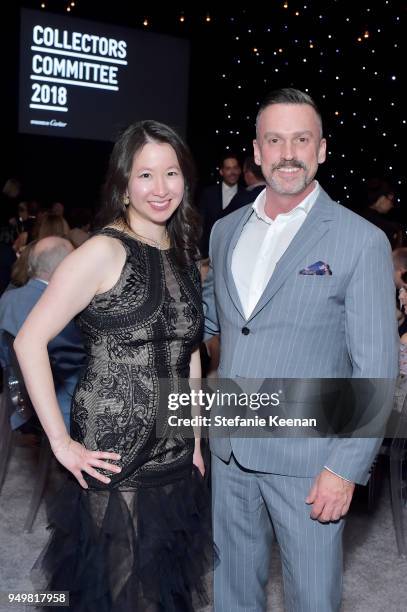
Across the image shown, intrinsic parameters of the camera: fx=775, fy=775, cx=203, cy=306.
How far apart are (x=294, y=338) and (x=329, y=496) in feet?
1.25

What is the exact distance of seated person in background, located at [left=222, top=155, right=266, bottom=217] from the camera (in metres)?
5.18

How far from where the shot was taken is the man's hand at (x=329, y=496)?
1825 mm

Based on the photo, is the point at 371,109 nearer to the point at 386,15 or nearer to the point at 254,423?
the point at 386,15

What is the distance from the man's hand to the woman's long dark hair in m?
0.66

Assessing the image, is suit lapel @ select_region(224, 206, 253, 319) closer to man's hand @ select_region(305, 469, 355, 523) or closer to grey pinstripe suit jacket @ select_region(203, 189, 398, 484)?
grey pinstripe suit jacket @ select_region(203, 189, 398, 484)

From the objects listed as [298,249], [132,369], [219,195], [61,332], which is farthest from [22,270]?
[219,195]

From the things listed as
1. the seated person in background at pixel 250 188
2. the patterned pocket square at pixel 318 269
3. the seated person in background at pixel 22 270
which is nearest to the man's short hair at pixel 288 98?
the patterned pocket square at pixel 318 269

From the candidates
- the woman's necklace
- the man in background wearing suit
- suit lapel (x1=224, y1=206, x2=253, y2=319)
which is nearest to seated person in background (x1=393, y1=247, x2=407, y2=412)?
suit lapel (x1=224, y1=206, x2=253, y2=319)

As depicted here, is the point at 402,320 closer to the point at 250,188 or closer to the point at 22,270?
the point at 250,188

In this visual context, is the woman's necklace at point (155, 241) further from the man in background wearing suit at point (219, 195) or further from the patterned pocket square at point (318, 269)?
the man in background wearing suit at point (219, 195)

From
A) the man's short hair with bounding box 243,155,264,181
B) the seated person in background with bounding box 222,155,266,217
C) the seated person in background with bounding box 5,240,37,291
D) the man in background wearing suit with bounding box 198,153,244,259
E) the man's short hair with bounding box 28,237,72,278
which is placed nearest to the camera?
the man's short hair with bounding box 28,237,72,278

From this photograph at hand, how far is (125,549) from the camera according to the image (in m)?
1.87

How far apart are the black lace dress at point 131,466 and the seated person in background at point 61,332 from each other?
1.43m

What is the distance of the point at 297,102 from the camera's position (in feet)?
6.37
